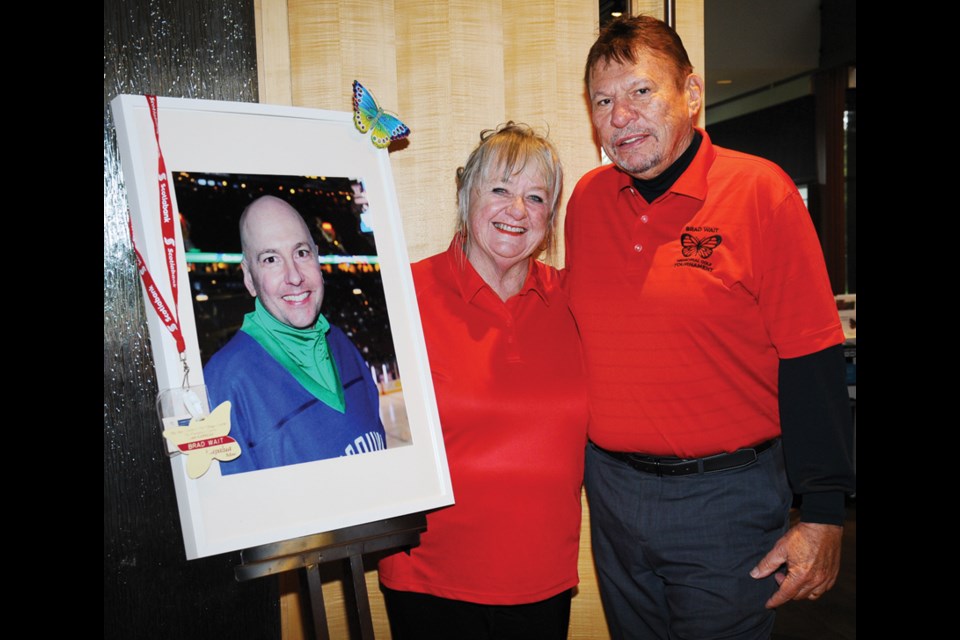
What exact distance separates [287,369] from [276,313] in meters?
0.12

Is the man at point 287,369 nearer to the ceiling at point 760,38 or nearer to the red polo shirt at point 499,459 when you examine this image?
the red polo shirt at point 499,459

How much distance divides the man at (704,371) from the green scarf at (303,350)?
689mm

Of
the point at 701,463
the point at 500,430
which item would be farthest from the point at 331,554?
the point at 701,463

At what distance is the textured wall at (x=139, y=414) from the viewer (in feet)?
5.56

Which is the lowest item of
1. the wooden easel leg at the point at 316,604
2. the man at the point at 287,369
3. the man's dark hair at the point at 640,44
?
the wooden easel leg at the point at 316,604

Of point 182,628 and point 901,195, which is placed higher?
point 901,195

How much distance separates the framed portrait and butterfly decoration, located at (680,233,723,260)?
2.18 feet

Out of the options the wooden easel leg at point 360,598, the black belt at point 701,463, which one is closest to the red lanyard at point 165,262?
the wooden easel leg at point 360,598

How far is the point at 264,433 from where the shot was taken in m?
1.43

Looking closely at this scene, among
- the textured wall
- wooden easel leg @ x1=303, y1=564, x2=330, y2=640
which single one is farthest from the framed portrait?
the textured wall

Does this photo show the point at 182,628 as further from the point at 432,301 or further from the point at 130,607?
the point at 432,301

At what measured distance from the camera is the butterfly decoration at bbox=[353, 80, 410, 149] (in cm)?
166

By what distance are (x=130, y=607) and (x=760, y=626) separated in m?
1.53
